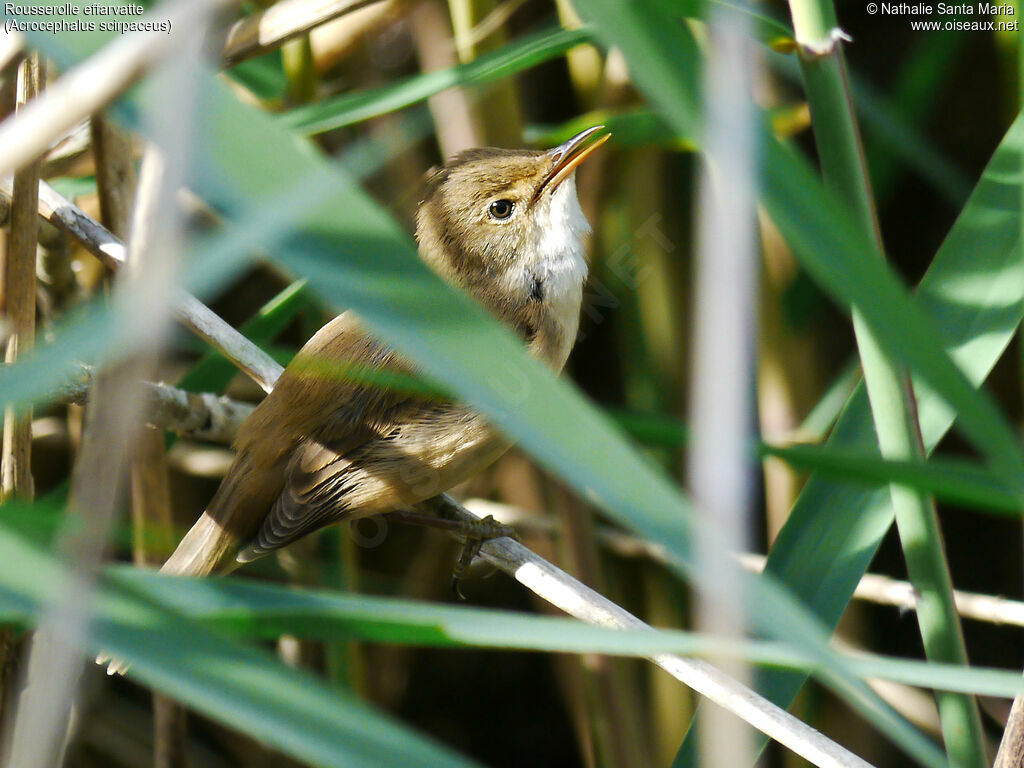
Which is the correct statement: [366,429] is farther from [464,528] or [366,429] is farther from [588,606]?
[588,606]

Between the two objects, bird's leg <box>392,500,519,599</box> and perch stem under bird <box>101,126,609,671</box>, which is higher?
perch stem under bird <box>101,126,609,671</box>

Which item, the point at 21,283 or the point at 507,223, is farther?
the point at 507,223

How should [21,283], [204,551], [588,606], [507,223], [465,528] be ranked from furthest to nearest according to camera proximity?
[507,223] → [465,528] → [204,551] → [21,283] → [588,606]

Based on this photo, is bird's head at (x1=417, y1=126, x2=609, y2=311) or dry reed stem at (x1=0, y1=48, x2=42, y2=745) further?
bird's head at (x1=417, y1=126, x2=609, y2=311)

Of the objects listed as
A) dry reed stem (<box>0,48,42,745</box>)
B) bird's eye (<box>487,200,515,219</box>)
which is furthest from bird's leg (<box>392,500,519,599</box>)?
dry reed stem (<box>0,48,42,745</box>)

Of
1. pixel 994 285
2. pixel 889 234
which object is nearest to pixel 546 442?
pixel 994 285

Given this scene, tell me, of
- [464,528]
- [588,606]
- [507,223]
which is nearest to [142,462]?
[464,528]

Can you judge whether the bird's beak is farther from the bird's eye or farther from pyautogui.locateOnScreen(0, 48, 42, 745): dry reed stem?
pyautogui.locateOnScreen(0, 48, 42, 745): dry reed stem
